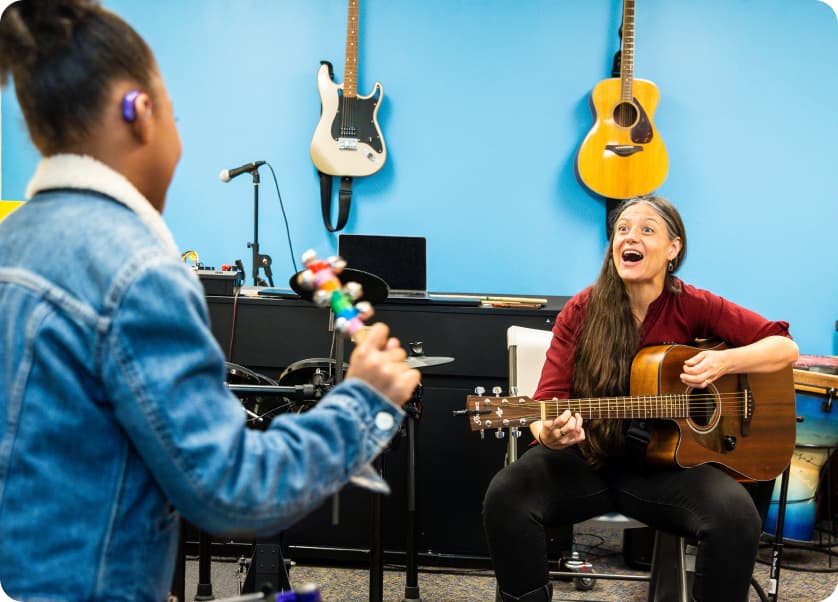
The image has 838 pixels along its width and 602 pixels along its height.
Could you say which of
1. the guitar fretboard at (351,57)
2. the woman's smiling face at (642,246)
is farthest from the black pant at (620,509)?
the guitar fretboard at (351,57)

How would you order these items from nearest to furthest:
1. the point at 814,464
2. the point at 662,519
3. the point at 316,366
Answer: the point at 662,519 < the point at 316,366 < the point at 814,464

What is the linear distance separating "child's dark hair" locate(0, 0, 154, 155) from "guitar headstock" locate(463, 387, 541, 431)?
1474 mm

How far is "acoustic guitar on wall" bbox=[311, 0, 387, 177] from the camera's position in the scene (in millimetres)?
4242

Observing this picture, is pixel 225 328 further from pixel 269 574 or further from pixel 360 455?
pixel 360 455

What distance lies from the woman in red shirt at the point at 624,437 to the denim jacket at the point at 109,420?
138 cm

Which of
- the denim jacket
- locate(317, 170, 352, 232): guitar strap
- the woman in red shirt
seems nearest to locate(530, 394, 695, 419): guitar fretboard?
the woman in red shirt

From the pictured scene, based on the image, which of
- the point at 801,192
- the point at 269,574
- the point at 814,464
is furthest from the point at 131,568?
the point at 801,192

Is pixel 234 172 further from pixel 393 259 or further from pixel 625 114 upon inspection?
pixel 625 114

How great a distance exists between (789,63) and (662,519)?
2.97m

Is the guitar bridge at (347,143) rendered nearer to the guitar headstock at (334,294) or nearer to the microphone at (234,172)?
the microphone at (234,172)

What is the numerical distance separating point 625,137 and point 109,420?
11.9 feet

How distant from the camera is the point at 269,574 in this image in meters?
2.35

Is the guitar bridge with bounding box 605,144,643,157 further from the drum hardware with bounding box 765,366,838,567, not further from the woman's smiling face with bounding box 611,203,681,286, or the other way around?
the woman's smiling face with bounding box 611,203,681,286

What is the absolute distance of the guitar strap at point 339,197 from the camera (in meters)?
4.34
